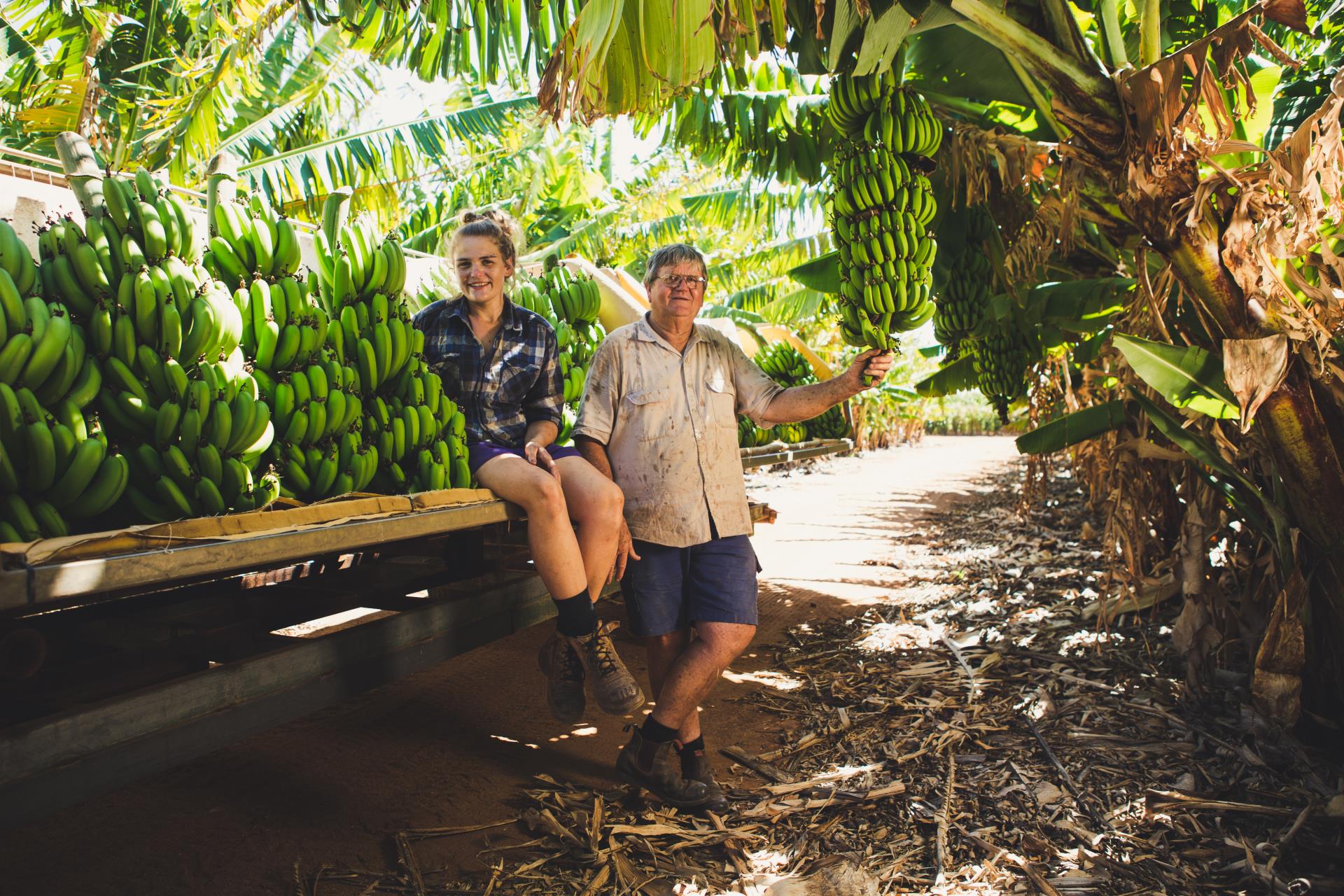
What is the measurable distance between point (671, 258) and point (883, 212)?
3.42 feet

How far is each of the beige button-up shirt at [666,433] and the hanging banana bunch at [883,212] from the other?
2.42 ft

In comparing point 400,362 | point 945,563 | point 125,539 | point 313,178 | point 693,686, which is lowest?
point 945,563

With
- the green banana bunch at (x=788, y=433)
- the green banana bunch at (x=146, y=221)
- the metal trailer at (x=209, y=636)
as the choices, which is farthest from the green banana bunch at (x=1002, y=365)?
the green banana bunch at (x=146, y=221)

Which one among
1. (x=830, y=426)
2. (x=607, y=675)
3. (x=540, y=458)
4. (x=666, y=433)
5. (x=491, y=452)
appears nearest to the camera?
(x=607, y=675)

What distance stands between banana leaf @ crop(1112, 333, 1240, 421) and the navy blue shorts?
1.94 meters

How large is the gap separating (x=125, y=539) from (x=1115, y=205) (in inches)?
173

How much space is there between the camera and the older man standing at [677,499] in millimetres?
3148

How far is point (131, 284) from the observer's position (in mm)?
2102

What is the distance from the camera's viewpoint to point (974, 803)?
3.21m

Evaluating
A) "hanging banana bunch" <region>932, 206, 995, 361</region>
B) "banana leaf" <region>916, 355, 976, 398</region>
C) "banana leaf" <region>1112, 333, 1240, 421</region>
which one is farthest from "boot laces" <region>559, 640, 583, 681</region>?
"banana leaf" <region>916, 355, 976, 398</region>

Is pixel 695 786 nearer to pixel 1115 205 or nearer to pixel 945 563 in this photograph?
pixel 1115 205

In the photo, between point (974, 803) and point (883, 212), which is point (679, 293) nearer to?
point (883, 212)

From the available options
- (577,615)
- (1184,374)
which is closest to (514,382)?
(577,615)

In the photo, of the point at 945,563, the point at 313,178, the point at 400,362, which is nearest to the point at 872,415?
the point at 945,563
